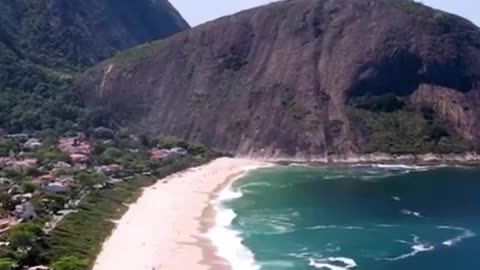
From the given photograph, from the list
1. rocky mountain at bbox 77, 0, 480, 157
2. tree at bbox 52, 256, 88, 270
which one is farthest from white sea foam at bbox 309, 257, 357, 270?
rocky mountain at bbox 77, 0, 480, 157

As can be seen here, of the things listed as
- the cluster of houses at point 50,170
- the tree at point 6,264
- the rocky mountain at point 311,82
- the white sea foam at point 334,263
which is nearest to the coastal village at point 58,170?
the cluster of houses at point 50,170

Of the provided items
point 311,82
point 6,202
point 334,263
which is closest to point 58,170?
point 6,202

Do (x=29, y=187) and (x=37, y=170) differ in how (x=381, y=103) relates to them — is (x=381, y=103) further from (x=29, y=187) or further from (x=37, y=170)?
(x=29, y=187)

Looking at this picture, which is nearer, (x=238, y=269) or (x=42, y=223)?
(x=238, y=269)

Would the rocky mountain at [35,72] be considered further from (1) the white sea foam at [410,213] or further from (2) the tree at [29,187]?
(1) the white sea foam at [410,213]

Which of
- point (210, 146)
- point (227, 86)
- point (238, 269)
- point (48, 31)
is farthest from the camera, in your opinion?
point (48, 31)

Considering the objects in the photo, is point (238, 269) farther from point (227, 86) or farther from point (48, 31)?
point (48, 31)

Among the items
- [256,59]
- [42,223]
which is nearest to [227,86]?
[256,59]
